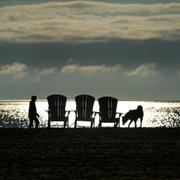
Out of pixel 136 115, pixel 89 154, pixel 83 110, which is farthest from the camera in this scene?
pixel 136 115

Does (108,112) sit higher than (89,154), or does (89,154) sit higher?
(108,112)

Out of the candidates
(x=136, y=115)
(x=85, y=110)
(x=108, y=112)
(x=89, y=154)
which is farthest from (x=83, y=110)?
(x=89, y=154)

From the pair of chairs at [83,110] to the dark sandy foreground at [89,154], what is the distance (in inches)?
68.9

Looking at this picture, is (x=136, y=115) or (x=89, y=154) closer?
(x=89, y=154)

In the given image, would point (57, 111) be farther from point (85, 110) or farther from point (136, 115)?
point (136, 115)

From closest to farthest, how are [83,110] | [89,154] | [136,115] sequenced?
[89,154]
[83,110]
[136,115]

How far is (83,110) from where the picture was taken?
53.3 ft

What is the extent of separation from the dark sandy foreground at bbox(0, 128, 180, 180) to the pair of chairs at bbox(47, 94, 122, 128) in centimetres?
175

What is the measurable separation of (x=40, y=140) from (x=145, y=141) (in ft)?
6.74

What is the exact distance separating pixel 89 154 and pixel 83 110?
20.4ft

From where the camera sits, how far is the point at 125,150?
10.6 meters

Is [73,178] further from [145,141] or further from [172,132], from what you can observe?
[172,132]

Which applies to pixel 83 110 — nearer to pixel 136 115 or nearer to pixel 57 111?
pixel 57 111

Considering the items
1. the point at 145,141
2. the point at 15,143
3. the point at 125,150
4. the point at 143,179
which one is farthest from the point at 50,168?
the point at 145,141
